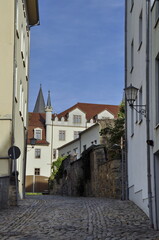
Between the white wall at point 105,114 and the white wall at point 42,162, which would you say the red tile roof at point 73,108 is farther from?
the white wall at point 42,162

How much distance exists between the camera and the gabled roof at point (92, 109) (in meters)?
76.9

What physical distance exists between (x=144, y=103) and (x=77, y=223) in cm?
428

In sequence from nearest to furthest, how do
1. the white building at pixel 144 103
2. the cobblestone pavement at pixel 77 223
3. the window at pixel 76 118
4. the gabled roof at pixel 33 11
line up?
1. the cobblestone pavement at pixel 77 223
2. the white building at pixel 144 103
3. the gabled roof at pixel 33 11
4. the window at pixel 76 118

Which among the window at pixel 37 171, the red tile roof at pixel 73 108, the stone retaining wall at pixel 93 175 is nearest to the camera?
the stone retaining wall at pixel 93 175

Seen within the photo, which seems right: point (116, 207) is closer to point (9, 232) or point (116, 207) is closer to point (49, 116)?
point (9, 232)

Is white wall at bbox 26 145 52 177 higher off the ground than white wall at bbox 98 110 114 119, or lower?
lower

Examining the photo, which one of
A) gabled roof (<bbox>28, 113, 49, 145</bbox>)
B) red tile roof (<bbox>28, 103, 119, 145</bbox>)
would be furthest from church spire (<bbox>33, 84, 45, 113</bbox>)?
red tile roof (<bbox>28, 103, 119, 145</bbox>)

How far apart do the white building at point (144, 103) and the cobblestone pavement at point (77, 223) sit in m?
0.61

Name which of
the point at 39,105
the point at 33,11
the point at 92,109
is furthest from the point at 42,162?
the point at 33,11

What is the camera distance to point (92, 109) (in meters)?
78.6

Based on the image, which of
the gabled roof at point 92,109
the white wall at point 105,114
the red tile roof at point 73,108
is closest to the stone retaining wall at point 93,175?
the white wall at point 105,114

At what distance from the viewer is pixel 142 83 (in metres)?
15.0

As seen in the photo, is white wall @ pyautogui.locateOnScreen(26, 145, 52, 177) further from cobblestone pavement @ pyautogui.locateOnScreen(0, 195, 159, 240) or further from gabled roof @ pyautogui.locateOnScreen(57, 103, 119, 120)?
cobblestone pavement @ pyautogui.locateOnScreen(0, 195, 159, 240)

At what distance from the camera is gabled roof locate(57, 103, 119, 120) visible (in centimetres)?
7688
